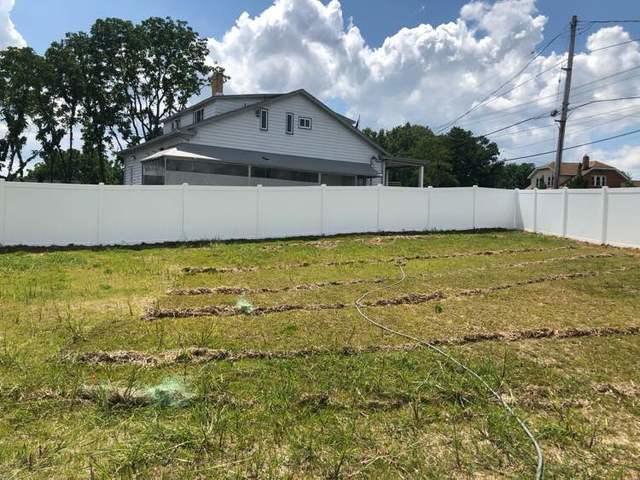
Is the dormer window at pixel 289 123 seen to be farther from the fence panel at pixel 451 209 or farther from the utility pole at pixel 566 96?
the utility pole at pixel 566 96

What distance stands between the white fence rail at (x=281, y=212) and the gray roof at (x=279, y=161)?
4629 mm

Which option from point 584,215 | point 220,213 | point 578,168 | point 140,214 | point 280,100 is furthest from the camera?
point 578,168

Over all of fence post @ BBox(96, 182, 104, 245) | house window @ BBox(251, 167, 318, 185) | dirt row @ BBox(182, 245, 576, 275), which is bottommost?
dirt row @ BBox(182, 245, 576, 275)

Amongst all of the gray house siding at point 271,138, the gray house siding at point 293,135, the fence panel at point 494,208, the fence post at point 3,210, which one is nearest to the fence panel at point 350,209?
the fence panel at point 494,208

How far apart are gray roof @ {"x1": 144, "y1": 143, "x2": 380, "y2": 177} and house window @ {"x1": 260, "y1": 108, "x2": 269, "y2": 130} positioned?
114cm

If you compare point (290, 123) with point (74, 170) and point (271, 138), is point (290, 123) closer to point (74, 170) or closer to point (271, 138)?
point (271, 138)

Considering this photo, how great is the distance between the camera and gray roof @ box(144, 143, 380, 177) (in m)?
16.1

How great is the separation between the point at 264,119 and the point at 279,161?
2.12 meters

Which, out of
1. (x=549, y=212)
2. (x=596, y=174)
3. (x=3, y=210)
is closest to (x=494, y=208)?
(x=549, y=212)

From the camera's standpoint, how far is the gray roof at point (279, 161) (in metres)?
16.1

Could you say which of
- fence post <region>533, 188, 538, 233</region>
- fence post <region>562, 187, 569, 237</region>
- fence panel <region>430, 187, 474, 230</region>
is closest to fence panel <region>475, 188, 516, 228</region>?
fence panel <region>430, 187, 474, 230</region>

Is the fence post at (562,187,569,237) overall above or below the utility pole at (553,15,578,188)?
below

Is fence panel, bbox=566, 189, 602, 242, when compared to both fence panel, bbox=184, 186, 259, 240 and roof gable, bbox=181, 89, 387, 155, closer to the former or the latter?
fence panel, bbox=184, 186, 259, 240

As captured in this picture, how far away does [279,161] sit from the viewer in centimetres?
1747
